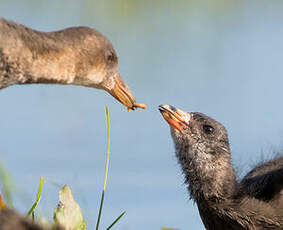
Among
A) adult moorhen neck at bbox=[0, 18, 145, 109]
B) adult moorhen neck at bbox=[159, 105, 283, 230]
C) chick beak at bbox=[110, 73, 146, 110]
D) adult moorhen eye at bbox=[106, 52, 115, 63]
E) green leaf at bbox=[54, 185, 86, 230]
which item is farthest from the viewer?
chick beak at bbox=[110, 73, 146, 110]

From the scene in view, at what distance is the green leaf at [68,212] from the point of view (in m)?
3.65

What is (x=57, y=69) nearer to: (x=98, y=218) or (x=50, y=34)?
(x=50, y=34)

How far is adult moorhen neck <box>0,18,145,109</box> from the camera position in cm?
454

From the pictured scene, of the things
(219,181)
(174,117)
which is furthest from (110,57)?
(219,181)

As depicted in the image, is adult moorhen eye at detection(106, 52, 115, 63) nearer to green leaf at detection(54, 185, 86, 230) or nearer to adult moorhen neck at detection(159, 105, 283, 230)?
adult moorhen neck at detection(159, 105, 283, 230)

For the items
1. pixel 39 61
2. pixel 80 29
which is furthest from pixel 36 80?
pixel 80 29

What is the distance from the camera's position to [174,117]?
491 cm

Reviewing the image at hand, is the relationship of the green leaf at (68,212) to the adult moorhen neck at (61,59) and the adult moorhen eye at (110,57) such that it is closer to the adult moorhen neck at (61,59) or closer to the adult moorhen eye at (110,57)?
the adult moorhen neck at (61,59)

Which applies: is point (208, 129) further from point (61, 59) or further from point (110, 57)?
point (61, 59)

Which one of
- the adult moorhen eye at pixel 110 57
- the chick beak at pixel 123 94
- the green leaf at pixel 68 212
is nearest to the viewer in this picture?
the green leaf at pixel 68 212

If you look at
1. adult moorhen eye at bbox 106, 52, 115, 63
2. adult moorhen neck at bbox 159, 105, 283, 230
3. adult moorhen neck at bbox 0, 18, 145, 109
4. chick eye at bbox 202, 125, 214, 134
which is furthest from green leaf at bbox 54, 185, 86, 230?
adult moorhen eye at bbox 106, 52, 115, 63

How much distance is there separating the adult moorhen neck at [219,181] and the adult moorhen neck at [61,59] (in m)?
0.91

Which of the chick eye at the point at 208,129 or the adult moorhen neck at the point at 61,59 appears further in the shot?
the chick eye at the point at 208,129

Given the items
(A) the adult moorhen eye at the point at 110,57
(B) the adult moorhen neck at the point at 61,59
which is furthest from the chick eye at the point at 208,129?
(A) the adult moorhen eye at the point at 110,57
